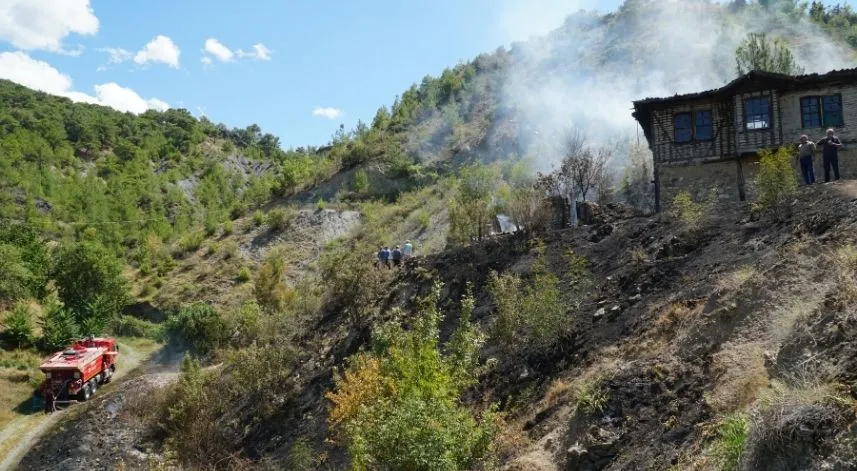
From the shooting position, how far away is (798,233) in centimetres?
1210

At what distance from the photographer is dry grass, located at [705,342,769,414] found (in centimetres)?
826

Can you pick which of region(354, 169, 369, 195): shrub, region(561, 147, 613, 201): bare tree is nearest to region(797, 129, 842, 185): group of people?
region(561, 147, 613, 201): bare tree

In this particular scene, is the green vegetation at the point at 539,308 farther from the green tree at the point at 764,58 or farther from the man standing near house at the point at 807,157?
the green tree at the point at 764,58

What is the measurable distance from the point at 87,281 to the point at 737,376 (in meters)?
31.9

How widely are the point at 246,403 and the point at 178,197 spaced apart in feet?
151

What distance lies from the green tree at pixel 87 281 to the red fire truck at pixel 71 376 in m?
7.28

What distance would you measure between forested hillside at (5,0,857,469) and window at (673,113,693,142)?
12.5 ft

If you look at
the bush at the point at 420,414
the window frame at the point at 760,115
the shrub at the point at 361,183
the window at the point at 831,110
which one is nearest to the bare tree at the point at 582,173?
the window frame at the point at 760,115

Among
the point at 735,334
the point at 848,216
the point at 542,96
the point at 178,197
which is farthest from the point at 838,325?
the point at 178,197

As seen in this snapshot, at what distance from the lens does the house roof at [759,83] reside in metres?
20.3

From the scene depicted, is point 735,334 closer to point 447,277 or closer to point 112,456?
point 447,277

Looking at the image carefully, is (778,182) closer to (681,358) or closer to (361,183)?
(681,358)

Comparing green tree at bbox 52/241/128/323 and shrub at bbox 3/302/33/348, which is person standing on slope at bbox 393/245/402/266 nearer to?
green tree at bbox 52/241/128/323

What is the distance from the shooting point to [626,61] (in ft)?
176
